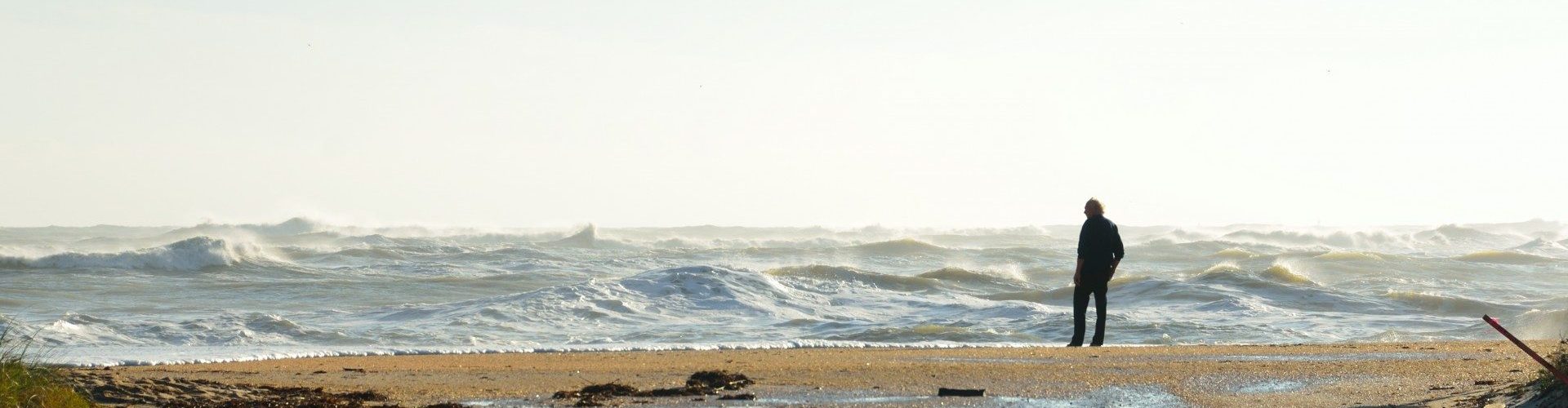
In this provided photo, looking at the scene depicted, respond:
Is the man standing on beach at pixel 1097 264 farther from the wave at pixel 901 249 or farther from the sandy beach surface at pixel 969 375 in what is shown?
the wave at pixel 901 249

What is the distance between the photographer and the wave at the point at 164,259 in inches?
891

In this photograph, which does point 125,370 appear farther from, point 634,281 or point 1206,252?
point 1206,252

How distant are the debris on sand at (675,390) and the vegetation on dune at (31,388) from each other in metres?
2.04

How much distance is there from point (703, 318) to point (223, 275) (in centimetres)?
1110

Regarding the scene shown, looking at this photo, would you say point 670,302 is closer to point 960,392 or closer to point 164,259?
point 960,392

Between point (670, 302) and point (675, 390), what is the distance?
8772 mm

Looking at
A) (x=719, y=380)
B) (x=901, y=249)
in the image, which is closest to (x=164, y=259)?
(x=901, y=249)

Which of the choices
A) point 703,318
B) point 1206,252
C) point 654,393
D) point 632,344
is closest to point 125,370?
point 654,393

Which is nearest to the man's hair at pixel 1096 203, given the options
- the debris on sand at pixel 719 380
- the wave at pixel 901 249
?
the debris on sand at pixel 719 380

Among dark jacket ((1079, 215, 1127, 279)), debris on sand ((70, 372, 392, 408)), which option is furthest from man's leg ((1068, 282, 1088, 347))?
debris on sand ((70, 372, 392, 408))

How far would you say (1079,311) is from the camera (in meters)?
10.9

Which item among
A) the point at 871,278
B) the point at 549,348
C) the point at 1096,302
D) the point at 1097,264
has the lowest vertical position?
the point at 549,348

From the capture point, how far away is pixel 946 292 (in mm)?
19078

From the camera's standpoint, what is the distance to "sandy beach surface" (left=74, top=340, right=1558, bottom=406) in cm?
629
